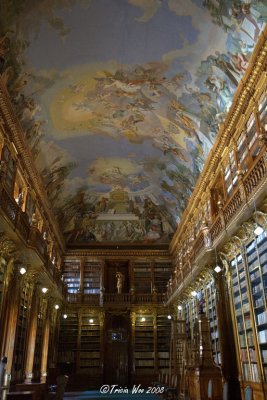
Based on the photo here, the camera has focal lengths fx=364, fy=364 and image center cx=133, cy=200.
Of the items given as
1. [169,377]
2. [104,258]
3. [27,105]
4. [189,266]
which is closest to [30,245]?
[27,105]

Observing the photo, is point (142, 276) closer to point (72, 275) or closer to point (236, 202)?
point (72, 275)

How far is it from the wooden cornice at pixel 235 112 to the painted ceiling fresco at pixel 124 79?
0.47m

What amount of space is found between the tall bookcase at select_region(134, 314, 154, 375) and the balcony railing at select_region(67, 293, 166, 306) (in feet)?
2.74

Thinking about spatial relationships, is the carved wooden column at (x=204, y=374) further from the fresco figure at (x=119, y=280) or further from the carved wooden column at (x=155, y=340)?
the fresco figure at (x=119, y=280)

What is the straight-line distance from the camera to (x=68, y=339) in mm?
18156

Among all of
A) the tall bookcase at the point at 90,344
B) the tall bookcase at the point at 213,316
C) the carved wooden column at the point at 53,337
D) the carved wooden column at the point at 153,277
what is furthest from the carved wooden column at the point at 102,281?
the tall bookcase at the point at 213,316

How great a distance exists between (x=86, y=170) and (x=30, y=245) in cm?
633

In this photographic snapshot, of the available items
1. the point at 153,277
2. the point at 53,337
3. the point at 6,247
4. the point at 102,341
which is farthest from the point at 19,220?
the point at 153,277

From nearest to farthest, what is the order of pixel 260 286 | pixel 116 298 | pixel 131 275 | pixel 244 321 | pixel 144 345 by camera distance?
pixel 260 286 → pixel 244 321 → pixel 144 345 → pixel 116 298 → pixel 131 275

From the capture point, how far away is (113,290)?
20.1m

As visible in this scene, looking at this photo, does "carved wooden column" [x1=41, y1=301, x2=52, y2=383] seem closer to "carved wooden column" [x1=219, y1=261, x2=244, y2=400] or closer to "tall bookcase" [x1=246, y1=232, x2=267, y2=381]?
"carved wooden column" [x1=219, y1=261, x2=244, y2=400]

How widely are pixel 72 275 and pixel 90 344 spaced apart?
3.65m

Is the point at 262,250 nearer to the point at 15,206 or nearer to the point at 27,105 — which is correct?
the point at 15,206

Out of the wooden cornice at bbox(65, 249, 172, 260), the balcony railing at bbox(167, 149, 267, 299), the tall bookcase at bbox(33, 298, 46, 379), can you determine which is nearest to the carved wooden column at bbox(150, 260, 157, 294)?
the wooden cornice at bbox(65, 249, 172, 260)
